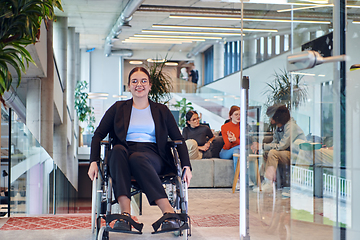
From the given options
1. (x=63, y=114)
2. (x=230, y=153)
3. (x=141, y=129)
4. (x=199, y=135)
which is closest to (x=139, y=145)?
(x=141, y=129)

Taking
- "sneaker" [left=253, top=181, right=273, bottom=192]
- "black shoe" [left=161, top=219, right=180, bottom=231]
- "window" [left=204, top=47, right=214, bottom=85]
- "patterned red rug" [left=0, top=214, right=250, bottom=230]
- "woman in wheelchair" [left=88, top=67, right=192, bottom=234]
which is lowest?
"patterned red rug" [left=0, top=214, right=250, bottom=230]

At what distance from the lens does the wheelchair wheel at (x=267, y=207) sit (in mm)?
1897

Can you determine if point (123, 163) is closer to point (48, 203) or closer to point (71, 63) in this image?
point (48, 203)

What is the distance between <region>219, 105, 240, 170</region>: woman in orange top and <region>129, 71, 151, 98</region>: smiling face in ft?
8.34

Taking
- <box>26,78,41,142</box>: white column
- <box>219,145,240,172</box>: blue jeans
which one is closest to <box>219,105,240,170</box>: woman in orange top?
<box>219,145,240,172</box>: blue jeans

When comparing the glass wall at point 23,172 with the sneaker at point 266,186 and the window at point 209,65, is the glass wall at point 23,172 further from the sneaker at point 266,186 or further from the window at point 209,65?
the window at point 209,65

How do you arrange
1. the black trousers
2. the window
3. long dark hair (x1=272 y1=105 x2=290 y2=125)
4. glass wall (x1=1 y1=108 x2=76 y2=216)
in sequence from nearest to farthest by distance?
long dark hair (x1=272 y1=105 x2=290 y2=125) < the black trousers < glass wall (x1=1 y1=108 x2=76 y2=216) < the window

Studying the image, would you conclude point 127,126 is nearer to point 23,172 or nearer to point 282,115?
point 282,115

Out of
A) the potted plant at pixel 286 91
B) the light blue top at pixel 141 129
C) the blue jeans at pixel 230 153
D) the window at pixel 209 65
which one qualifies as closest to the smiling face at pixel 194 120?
the blue jeans at pixel 230 153

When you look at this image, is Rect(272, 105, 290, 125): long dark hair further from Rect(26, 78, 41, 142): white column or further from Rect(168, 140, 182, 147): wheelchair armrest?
Rect(26, 78, 41, 142): white column

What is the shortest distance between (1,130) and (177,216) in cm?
210

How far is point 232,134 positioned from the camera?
516 cm

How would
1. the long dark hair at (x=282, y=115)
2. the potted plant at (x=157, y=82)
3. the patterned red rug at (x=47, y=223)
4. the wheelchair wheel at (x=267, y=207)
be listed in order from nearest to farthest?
1. the long dark hair at (x=282, y=115)
2. the wheelchair wheel at (x=267, y=207)
3. the patterned red rug at (x=47, y=223)
4. the potted plant at (x=157, y=82)

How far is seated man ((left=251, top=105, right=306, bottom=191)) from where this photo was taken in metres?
1.69
